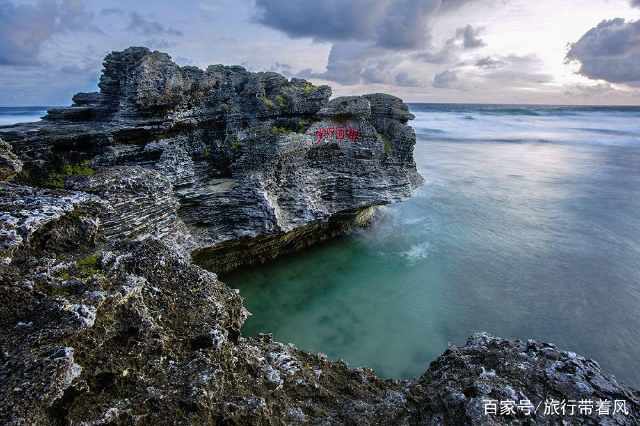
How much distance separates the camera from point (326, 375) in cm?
709

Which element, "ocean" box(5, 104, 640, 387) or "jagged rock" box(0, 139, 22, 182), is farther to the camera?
"ocean" box(5, 104, 640, 387)

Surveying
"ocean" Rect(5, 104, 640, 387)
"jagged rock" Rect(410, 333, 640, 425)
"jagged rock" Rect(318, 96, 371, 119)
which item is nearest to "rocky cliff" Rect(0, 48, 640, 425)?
"jagged rock" Rect(410, 333, 640, 425)

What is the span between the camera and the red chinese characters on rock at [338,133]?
16719 millimetres

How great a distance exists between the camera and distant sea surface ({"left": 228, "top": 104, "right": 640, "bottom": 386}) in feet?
44.6

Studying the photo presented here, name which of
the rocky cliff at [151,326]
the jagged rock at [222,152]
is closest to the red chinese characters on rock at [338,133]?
the jagged rock at [222,152]

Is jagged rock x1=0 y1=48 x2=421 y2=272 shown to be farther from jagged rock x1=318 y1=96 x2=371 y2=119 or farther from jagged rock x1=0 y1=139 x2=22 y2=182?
jagged rock x1=0 y1=139 x2=22 y2=182

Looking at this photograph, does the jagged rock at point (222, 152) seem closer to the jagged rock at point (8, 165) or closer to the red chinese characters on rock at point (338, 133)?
the red chinese characters on rock at point (338, 133)

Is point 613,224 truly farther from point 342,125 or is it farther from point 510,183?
point 342,125

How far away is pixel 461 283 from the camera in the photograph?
17.3m

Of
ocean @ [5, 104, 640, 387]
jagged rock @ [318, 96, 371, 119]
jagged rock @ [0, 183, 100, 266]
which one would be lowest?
ocean @ [5, 104, 640, 387]

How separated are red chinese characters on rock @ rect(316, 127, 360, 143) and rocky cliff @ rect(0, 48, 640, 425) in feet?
16.7

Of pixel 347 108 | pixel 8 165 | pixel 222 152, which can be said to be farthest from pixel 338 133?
pixel 8 165

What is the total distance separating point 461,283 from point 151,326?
14.9 meters

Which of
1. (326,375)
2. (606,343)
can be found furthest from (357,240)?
(326,375)
